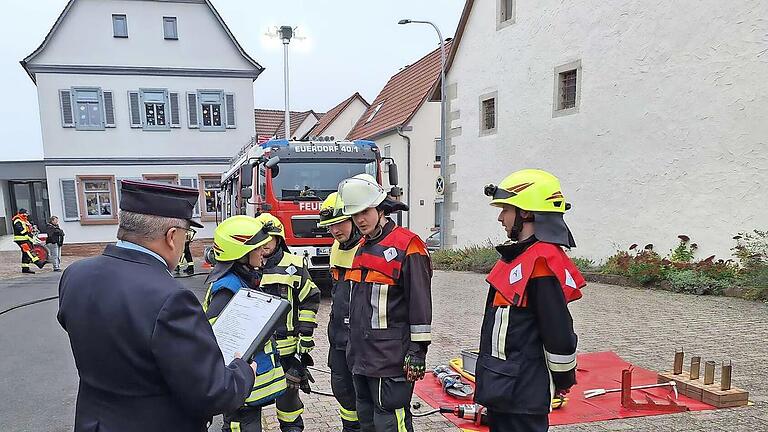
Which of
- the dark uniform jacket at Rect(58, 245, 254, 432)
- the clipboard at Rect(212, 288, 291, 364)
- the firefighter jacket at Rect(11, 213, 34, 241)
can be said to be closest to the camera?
the dark uniform jacket at Rect(58, 245, 254, 432)

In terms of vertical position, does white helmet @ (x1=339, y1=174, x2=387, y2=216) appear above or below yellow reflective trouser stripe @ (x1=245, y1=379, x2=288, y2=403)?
above

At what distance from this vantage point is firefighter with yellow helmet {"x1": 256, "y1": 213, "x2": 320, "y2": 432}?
360cm

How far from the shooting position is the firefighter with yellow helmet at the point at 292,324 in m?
3.60

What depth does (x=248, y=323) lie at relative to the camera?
2203mm

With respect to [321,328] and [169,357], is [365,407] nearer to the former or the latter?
[169,357]

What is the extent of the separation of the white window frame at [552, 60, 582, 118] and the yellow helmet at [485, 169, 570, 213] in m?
11.2

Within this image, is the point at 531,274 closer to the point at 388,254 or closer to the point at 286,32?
the point at 388,254

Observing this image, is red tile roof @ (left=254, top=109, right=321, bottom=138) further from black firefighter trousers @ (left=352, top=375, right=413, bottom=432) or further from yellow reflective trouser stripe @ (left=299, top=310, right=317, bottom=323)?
black firefighter trousers @ (left=352, top=375, right=413, bottom=432)

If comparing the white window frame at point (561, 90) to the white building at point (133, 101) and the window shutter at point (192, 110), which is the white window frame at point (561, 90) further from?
the window shutter at point (192, 110)

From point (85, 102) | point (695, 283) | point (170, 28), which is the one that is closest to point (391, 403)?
point (695, 283)

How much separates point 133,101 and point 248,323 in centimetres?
2166

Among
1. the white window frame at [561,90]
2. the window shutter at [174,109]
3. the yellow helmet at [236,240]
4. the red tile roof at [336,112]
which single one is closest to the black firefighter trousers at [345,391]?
the yellow helmet at [236,240]

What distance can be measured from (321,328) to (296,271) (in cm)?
398

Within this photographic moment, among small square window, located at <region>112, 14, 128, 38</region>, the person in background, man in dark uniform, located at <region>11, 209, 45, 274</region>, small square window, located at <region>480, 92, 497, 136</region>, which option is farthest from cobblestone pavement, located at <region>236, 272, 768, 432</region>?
small square window, located at <region>112, 14, 128, 38</region>
